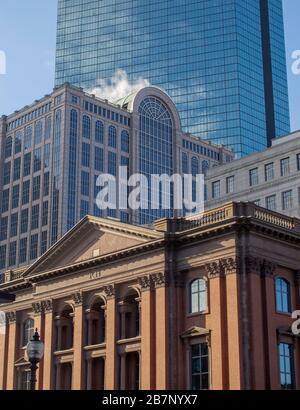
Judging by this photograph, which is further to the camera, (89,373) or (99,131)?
(99,131)

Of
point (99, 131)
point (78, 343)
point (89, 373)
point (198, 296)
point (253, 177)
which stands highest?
point (99, 131)

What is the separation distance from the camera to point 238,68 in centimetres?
17650

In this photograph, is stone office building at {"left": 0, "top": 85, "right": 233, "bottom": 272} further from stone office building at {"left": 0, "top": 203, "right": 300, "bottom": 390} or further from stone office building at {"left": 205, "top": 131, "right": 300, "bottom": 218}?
stone office building at {"left": 0, "top": 203, "right": 300, "bottom": 390}

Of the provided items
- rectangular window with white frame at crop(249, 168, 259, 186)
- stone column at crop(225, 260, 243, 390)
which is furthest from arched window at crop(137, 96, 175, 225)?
stone column at crop(225, 260, 243, 390)

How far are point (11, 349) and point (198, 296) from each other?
68.5 ft

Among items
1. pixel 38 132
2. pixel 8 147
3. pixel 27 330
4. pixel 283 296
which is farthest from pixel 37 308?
pixel 8 147

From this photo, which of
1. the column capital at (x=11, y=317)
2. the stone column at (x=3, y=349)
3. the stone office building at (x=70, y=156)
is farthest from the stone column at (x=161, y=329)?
the stone office building at (x=70, y=156)

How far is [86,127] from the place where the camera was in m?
144

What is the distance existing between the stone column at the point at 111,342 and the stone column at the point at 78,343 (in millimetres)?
2670

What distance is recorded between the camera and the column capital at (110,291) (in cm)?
5319

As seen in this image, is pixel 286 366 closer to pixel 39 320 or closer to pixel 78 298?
pixel 78 298

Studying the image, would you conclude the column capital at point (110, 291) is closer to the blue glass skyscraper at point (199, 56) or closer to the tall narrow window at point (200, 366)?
the tall narrow window at point (200, 366)

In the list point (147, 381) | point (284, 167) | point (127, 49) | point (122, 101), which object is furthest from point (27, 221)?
point (147, 381)

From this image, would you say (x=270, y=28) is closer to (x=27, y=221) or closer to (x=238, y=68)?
(x=238, y=68)
